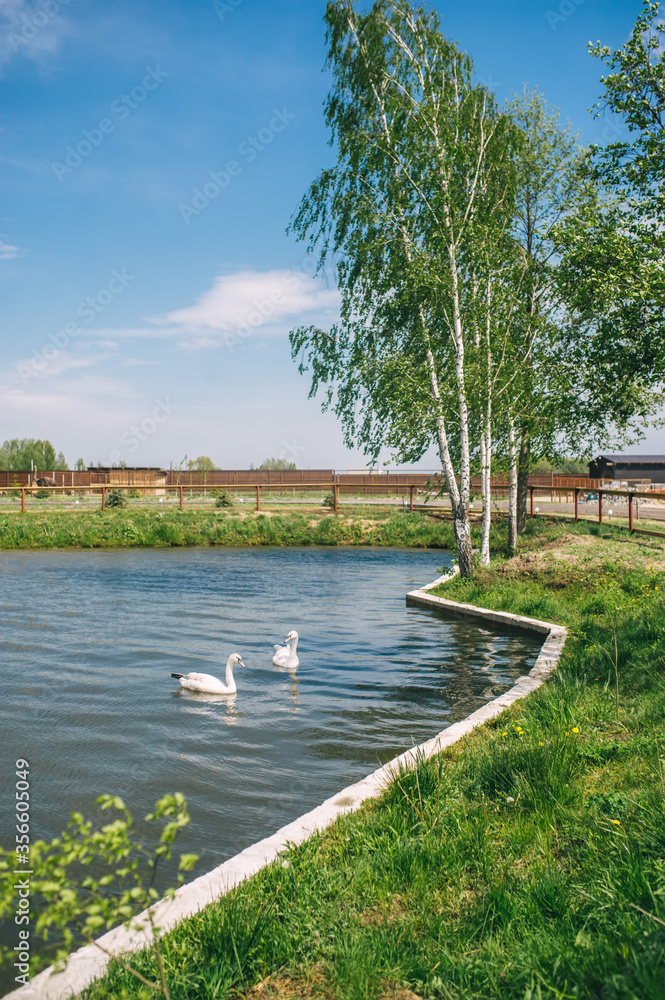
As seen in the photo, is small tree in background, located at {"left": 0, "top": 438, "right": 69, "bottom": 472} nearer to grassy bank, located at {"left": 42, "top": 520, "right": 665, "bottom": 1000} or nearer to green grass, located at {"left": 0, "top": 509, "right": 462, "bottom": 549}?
green grass, located at {"left": 0, "top": 509, "right": 462, "bottom": 549}

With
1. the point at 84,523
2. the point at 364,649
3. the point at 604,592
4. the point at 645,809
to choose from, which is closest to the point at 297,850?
the point at 645,809

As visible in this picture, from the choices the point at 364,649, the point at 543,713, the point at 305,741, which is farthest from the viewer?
the point at 364,649

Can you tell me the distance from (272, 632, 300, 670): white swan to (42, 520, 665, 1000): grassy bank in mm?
4777

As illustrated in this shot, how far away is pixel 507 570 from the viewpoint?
16.5 metres

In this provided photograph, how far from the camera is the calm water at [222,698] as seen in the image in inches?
259

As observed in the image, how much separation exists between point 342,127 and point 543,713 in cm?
1651

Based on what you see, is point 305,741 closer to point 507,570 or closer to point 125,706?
point 125,706

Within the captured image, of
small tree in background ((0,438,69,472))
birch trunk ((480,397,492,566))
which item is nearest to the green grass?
birch trunk ((480,397,492,566))

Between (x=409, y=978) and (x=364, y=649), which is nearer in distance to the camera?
(x=409, y=978)

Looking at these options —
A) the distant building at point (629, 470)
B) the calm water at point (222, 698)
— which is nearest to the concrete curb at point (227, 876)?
the calm water at point (222, 698)

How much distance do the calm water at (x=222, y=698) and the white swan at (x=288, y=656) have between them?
227mm

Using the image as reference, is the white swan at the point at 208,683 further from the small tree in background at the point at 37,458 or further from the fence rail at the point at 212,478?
the small tree in background at the point at 37,458

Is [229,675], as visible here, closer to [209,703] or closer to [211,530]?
[209,703]

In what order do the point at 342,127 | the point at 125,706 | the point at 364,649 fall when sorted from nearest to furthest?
the point at 125,706 < the point at 364,649 < the point at 342,127
